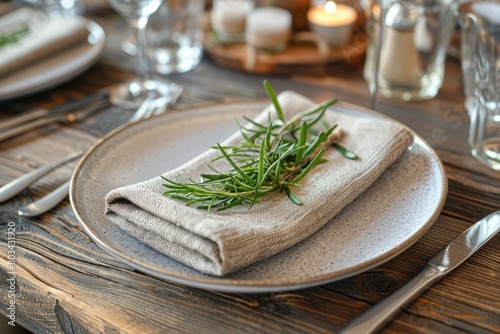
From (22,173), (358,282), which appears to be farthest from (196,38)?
(358,282)

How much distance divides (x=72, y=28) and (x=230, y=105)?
444 mm

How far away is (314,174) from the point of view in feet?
2.38

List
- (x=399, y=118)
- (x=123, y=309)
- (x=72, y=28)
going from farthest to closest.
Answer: (x=72, y=28), (x=399, y=118), (x=123, y=309)

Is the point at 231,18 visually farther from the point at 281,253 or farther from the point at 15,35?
the point at 281,253

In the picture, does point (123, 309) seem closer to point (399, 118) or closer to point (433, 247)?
point (433, 247)

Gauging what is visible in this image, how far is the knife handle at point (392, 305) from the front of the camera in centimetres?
58

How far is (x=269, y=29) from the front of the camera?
1.18m

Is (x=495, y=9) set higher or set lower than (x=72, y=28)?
higher

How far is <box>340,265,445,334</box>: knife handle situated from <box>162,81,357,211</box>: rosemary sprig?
5.1 inches

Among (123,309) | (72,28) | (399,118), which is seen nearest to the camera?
(123,309)

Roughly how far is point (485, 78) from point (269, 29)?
0.43m

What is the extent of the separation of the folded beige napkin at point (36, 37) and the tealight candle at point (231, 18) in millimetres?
244

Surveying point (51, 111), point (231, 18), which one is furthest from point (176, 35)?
point (51, 111)

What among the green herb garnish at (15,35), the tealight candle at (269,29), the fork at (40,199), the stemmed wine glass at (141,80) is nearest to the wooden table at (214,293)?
the fork at (40,199)
